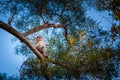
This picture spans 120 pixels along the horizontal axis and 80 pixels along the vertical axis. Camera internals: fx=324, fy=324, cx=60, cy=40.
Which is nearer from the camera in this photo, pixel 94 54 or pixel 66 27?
pixel 94 54

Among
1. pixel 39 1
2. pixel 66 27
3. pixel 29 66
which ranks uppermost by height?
pixel 39 1

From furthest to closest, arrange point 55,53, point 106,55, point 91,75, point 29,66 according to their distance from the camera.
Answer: point 55,53 < point 29,66 < point 91,75 < point 106,55

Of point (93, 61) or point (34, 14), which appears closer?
point (93, 61)

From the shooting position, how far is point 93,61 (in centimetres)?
472

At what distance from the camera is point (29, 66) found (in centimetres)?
532

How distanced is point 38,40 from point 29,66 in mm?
1899

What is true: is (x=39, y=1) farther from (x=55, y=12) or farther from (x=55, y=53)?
(x=55, y=53)

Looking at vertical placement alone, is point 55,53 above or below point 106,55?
above

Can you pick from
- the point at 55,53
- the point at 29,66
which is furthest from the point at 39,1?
the point at 29,66

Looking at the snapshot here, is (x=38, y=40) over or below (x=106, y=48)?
over

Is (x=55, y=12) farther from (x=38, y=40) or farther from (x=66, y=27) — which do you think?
(x=38, y=40)

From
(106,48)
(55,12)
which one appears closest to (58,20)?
(55,12)

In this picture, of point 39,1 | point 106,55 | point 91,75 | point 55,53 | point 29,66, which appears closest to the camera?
point 106,55

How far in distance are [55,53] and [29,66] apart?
1.90m
